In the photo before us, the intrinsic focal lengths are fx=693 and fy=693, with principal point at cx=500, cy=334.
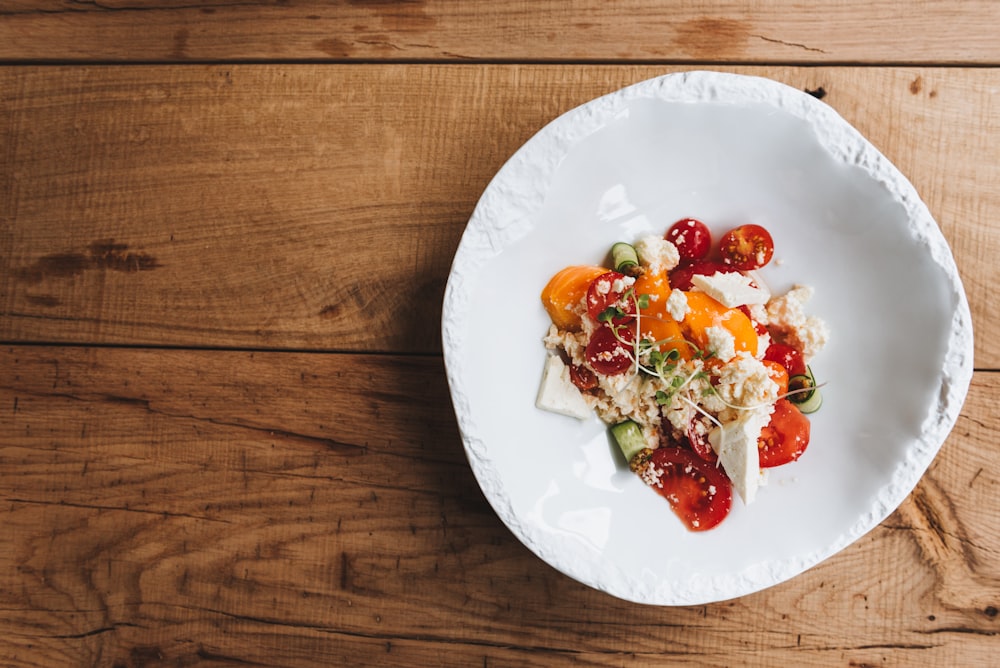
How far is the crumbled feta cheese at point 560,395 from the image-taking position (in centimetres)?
115

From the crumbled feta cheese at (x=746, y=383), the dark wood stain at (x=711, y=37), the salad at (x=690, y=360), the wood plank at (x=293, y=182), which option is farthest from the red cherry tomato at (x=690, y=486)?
the dark wood stain at (x=711, y=37)

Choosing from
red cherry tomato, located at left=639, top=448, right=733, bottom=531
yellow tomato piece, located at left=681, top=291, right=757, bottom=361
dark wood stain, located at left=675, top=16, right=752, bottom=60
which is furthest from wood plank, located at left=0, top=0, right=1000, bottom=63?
red cherry tomato, located at left=639, top=448, right=733, bottom=531

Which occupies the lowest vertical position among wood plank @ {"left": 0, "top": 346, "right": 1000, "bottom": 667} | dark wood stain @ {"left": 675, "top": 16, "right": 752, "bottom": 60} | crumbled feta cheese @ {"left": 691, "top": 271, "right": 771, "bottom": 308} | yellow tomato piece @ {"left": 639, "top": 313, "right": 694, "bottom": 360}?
wood plank @ {"left": 0, "top": 346, "right": 1000, "bottom": 667}

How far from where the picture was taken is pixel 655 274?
1119mm

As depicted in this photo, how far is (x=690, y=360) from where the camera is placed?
1096 millimetres

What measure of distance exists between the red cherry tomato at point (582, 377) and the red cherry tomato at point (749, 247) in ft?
0.99

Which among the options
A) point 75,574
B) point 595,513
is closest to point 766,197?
point 595,513

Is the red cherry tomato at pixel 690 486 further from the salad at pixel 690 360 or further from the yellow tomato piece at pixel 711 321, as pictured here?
the yellow tomato piece at pixel 711 321

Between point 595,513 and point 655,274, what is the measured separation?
0.41 m

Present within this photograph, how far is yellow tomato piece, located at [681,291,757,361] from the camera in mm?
1075

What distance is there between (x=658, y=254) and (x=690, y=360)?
184 mm

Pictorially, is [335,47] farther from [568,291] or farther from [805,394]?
[805,394]

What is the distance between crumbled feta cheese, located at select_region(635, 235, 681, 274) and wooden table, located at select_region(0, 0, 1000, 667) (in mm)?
316

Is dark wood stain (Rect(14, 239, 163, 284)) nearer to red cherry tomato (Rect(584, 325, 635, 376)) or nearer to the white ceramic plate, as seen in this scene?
the white ceramic plate
